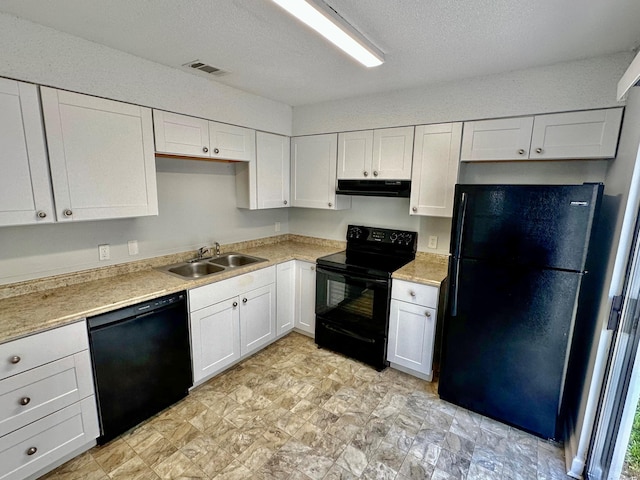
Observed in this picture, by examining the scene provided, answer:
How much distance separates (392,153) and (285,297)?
5.68 ft

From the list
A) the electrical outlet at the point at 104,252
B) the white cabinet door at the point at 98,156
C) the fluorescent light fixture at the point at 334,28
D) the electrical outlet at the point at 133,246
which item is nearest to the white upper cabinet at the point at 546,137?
the fluorescent light fixture at the point at 334,28

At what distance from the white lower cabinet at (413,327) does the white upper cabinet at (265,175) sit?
1545 millimetres

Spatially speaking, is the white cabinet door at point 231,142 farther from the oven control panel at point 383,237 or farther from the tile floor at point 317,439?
the tile floor at point 317,439

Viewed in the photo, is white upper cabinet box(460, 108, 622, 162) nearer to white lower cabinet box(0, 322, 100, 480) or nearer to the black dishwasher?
the black dishwasher

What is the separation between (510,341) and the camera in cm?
201

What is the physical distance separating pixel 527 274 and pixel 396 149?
1.43m

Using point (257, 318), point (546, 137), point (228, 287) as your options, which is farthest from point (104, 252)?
point (546, 137)

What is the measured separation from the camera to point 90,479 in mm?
1685

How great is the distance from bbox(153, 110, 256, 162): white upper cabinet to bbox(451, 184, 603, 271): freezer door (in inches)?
74.5

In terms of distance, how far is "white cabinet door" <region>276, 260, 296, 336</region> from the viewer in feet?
10.0

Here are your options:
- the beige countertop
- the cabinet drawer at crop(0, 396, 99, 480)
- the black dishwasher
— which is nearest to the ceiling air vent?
the beige countertop

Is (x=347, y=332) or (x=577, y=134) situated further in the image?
(x=347, y=332)

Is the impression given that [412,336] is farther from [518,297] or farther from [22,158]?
[22,158]

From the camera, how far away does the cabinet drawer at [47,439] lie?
153 centimetres
